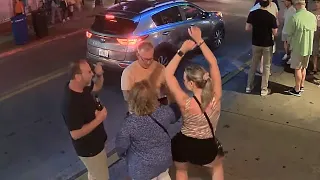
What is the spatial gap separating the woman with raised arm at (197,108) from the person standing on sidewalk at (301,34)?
4524 mm

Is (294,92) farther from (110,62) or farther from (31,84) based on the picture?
(31,84)

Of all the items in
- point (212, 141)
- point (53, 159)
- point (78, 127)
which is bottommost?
point (53, 159)

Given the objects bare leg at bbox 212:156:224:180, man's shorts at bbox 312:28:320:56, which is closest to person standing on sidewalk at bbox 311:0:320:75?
man's shorts at bbox 312:28:320:56

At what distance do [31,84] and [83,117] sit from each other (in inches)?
242

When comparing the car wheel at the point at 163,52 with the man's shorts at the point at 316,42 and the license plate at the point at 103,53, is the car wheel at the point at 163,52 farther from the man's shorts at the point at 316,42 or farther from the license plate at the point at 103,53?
the man's shorts at the point at 316,42

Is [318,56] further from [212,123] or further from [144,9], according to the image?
[212,123]

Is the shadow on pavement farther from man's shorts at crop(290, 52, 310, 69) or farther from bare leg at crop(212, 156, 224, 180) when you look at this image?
bare leg at crop(212, 156, 224, 180)

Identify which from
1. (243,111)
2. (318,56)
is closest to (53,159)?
(243,111)

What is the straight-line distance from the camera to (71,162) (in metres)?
7.15

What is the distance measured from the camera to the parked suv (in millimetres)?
10156

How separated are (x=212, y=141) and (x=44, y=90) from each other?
5960 mm

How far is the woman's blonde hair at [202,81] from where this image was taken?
490 cm

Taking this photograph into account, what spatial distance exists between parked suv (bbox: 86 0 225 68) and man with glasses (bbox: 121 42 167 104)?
4.17 m

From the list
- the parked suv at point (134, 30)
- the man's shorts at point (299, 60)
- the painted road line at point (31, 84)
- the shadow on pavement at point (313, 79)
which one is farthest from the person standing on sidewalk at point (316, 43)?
the painted road line at point (31, 84)
